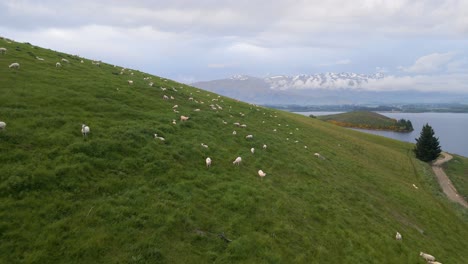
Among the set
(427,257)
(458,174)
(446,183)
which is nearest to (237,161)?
(427,257)

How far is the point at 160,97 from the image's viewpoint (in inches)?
1249

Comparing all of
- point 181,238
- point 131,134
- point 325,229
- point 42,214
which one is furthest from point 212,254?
point 131,134

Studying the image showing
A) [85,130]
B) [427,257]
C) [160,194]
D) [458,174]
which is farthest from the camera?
[458,174]

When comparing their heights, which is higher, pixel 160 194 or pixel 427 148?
pixel 160 194

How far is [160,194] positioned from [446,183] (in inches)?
2397

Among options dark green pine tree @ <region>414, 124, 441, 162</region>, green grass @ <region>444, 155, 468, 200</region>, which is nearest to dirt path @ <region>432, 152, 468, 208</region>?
green grass @ <region>444, 155, 468, 200</region>

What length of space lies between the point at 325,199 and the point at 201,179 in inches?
386

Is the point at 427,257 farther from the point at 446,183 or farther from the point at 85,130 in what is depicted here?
the point at 446,183

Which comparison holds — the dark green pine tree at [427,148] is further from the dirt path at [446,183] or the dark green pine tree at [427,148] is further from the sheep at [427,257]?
the sheep at [427,257]

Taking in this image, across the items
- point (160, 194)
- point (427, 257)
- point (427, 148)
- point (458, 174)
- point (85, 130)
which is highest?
point (85, 130)

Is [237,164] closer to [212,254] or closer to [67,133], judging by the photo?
[212,254]

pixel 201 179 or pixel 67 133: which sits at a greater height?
pixel 67 133

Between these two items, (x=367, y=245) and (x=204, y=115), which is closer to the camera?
(x=367, y=245)

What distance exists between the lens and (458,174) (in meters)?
66.1
